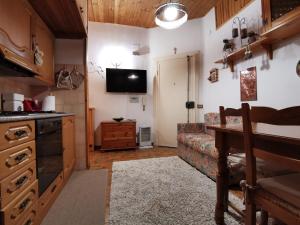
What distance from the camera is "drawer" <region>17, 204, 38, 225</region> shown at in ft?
4.07

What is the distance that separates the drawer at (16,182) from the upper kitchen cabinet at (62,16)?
1734mm

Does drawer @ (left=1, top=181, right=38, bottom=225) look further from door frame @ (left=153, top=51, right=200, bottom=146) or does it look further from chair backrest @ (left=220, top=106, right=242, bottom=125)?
door frame @ (left=153, top=51, right=200, bottom=146)

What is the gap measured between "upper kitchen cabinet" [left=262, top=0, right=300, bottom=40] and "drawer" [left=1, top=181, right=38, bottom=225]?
263 cm

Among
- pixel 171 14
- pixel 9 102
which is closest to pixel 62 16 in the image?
pixel 9 102

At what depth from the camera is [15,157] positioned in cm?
116

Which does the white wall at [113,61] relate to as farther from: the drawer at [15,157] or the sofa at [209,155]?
the drawer at [15,157]

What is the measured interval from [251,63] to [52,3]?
2.74 m

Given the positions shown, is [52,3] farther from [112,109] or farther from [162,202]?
[112,109]

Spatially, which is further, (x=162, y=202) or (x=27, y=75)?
(x=27, y=75)

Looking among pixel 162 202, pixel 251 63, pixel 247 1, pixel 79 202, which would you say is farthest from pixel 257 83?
pixel 79 202

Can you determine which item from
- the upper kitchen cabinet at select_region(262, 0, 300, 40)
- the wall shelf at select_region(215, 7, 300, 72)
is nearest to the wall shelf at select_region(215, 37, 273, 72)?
the wall shelf at select_region(215, 7, 300, 72)

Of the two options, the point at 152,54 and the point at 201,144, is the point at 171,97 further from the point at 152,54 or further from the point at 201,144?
the point at 201,144

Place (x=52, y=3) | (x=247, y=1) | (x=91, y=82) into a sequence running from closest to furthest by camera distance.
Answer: (x=52, y=3) → (x=247, y=1) → (x=91, y=82)

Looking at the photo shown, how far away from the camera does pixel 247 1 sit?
9.64ft
